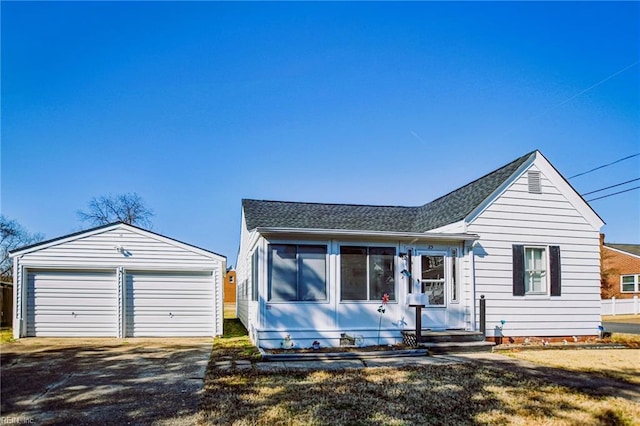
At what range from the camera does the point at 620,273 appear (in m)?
29.8

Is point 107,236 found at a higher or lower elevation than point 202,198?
lower

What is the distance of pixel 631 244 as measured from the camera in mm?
34312

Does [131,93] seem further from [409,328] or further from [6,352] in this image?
[409,328]

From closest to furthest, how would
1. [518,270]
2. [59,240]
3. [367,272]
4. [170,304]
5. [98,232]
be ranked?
[367,272], [518,270], [59,240], [98,232], [170,304]

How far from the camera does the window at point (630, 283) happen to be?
29.1 meters

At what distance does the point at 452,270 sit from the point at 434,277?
49cm

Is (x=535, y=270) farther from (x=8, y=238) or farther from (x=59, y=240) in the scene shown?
(x=8, y=238)

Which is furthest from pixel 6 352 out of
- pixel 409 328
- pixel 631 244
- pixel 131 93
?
pixel 631 244

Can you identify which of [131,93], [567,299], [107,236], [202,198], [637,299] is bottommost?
[637,299]

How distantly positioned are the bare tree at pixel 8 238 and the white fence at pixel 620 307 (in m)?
34.5

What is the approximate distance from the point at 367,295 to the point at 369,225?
330 cm

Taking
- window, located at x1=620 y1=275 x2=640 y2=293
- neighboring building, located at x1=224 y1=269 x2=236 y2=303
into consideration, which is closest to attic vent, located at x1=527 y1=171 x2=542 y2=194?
window, located at x1=620 y1=275 x2=640 y2=293

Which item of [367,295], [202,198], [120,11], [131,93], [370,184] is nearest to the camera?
[120,11]


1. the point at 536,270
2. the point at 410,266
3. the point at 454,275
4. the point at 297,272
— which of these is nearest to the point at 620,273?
the point at 536,270
